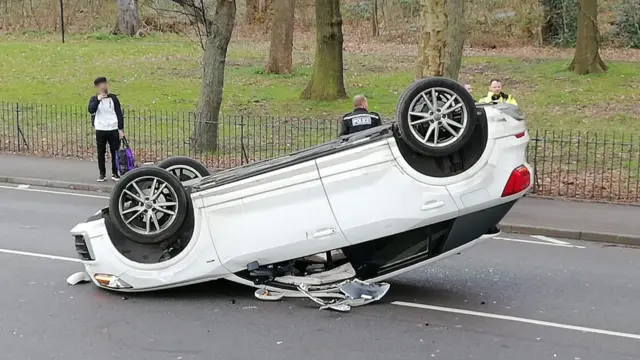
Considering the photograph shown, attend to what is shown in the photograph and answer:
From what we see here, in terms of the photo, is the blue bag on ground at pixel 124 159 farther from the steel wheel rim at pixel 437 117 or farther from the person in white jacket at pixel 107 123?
the steel wheel rim at pixel 437 117

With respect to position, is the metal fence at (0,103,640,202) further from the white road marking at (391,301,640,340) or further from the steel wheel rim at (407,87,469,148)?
the steel wheel rim at (407,87,469,148)

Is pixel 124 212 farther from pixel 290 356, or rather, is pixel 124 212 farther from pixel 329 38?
pixel 329 38

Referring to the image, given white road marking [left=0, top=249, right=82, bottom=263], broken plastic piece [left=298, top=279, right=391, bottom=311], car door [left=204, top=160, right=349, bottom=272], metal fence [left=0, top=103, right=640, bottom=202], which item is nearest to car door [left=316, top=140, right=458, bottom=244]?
car door [left=204, top=160, right=349, bottom=272]

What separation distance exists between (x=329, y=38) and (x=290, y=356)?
1866 cm

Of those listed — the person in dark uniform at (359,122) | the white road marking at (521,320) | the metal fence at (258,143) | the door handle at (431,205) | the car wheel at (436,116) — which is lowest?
the white road marking at (521,320)

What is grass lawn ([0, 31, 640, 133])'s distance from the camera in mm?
23703

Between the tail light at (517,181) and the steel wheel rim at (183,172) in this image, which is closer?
the tail light at (517,181)

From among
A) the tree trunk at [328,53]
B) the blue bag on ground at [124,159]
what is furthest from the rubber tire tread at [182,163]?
the tree trunk at [328,53]

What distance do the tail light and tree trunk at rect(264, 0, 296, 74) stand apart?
2217cm

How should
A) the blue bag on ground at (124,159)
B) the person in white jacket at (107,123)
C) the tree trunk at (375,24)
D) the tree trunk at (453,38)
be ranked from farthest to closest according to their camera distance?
the tree trunk at (375,24), the person in white jacket at (107,123), the blue bag on ground at (124,159), the tree trunk at (453,38)

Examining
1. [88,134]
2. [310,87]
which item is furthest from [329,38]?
[88,134]

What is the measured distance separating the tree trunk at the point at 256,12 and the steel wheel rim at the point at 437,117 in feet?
132

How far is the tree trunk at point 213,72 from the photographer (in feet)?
59.0

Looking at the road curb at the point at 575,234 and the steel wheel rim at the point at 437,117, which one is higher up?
the steel wheel rim at the point at 437,117
